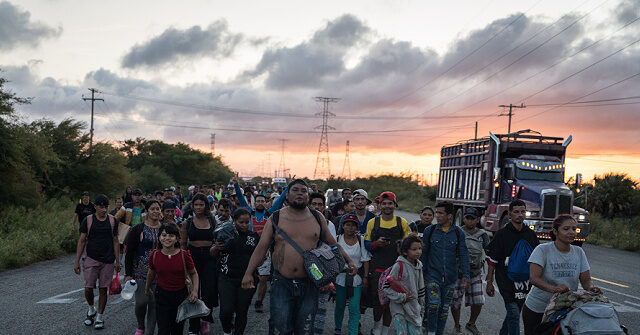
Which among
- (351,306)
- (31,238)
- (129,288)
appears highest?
(129,288)

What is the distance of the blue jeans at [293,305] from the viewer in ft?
15.8

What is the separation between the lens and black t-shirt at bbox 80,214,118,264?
23.1 ft

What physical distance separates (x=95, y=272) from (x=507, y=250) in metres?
5.45

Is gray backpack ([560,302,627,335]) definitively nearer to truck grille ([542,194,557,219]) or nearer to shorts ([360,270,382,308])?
shorts ([360,270,382,308])

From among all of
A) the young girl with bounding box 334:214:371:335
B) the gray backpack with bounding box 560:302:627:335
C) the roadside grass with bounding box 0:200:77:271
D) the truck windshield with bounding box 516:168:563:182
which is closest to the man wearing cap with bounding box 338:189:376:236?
the young girl with bounding box 334:214:371:335

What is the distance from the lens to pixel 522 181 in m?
17.1

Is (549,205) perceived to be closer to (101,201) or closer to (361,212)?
(361,212)

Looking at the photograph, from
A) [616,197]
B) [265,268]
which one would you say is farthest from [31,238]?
[616,197]

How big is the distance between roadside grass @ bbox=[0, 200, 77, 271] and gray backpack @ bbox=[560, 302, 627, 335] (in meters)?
12.2

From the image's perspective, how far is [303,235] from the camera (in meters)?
5.00

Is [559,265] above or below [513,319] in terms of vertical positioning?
above

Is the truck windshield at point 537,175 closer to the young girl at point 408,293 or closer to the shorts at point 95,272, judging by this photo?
the young girl at point 408,293

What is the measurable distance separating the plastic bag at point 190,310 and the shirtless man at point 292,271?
774 mm

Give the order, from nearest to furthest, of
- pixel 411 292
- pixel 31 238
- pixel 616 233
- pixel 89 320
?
pixel 411 292 → pixel 89 320 → pixel 31 238 → pixel 616 233
